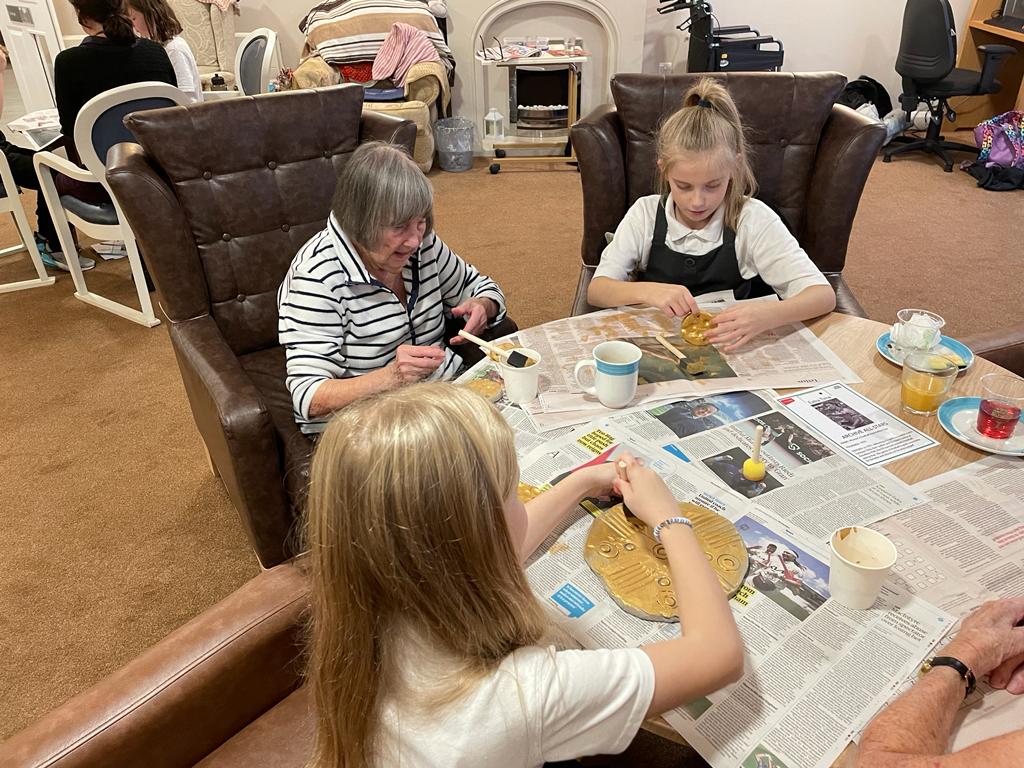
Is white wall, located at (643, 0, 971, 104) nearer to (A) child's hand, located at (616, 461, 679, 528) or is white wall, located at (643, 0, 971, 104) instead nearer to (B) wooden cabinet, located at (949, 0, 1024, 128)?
(B) wooden cabinet, located at (949, 0, 1024, 128)

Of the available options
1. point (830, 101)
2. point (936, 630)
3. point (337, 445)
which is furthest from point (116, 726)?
point (830, 101)

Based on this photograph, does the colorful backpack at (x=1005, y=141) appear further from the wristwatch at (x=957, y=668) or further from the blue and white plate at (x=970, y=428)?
the wristwatch at (x=957, y=668)

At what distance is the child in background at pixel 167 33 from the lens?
133 inches

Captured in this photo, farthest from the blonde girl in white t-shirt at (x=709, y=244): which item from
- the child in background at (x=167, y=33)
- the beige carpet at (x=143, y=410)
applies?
the child in background at (x=167, y=33)

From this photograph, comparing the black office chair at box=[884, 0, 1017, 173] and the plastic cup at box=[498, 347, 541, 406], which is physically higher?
the black office chair at box=[884, 0, 1017, 173]

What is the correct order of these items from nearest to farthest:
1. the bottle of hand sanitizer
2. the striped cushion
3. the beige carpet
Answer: the beige carpet → the striped cushion → the bottle of hand sanitizer

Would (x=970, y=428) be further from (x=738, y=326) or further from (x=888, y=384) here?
(x=738, y=326)

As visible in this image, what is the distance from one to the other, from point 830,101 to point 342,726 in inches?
82.1

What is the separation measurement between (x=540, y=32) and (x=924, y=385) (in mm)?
4531

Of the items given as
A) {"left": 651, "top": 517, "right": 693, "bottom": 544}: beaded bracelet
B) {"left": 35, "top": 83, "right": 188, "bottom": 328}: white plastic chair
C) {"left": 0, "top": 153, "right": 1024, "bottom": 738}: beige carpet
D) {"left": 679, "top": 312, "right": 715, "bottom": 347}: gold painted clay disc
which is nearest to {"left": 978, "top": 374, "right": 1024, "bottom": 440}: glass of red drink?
{"left": 679, "top": 312, "right": 715, "bottom": 347}: gold painted clay disc

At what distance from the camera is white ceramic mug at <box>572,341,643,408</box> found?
1344mm

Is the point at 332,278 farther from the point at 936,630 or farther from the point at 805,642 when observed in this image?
the point at 936,630

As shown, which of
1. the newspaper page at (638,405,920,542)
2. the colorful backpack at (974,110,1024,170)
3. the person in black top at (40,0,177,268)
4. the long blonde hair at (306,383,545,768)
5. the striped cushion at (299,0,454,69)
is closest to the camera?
the long blonde hair at (306,383,545,768)

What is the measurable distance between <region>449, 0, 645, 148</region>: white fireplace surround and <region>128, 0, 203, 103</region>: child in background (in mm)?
1960
